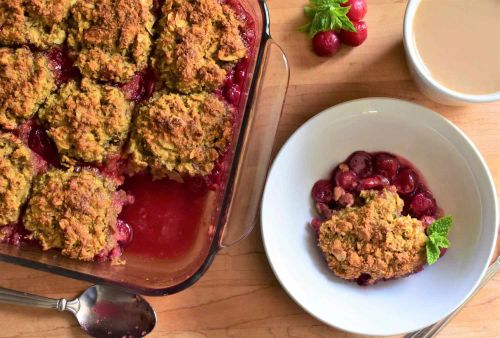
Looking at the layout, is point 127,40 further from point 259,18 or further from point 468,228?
point 468,228

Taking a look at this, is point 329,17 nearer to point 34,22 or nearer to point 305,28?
point 305,28

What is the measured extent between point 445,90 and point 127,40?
1.00m

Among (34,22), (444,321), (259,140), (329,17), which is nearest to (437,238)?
(444,321)

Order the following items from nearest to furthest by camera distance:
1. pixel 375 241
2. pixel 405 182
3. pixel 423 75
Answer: pixel 423 75
pixel 375 241
pixel 405 182

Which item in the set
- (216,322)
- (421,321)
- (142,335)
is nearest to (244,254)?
(216,322)

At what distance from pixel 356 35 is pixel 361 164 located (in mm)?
444

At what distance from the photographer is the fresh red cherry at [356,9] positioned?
78.6 inches

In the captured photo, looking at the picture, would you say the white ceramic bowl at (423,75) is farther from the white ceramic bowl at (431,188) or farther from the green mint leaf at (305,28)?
the green mint leaf at (305,28)

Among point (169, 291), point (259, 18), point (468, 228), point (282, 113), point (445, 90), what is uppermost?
point (259, 18)

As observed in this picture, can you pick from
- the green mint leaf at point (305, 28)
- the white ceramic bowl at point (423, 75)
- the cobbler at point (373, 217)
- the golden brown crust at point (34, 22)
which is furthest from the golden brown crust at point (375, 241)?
the golden brown crust at point (34, 22)

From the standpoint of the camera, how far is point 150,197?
6.56 ft

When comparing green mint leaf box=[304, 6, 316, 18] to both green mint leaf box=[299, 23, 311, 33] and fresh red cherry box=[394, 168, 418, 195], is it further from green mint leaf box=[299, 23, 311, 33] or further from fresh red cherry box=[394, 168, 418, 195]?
fresh red cherry box=[394, 168, 418, 195]

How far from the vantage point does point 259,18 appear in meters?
1.95

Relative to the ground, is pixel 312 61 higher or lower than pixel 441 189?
higher
